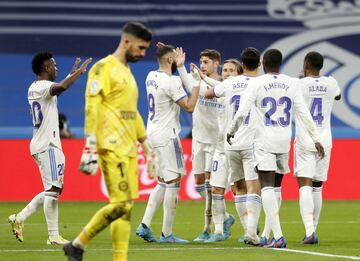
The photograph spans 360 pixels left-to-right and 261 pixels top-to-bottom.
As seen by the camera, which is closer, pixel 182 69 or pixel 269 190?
pixel 269 190

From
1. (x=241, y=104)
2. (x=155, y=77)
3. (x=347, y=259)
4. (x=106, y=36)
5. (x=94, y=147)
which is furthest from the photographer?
(x=106, y=36)

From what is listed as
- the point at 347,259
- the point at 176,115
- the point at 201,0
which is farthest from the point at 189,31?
the point at 347,259

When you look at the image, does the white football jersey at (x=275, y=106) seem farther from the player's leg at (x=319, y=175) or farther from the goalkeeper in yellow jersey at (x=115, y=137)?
the goalkeeper in yellow jersey at (x=115, y=137)

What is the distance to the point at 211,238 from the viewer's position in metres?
14.0

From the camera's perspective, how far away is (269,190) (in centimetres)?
1262

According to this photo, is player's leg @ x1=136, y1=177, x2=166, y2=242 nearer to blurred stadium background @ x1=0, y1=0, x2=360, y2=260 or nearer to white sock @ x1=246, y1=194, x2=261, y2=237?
white sock @ x1=246, y1=194, x2=261, y2=237

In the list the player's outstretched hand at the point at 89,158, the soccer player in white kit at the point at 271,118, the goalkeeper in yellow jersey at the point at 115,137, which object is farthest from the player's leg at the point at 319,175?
the player's outstretched hand at the point at 89,158

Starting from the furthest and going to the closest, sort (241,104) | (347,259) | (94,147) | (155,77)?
1. (155,77)
2. (241,104)
3. (347,259)
4. (94,147)

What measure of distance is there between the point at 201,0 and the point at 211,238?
16955mm

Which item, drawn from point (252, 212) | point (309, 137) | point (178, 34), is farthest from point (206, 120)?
point (178, 34)

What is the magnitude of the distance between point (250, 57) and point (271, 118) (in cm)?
92

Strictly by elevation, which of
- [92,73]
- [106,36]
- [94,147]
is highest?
[106,36]

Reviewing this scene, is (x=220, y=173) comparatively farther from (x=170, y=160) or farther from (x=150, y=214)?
(x=150, y=214)

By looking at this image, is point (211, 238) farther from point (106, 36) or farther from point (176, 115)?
point (106, 36)
